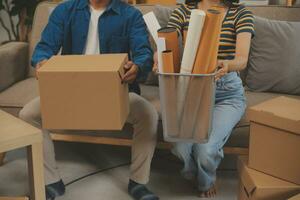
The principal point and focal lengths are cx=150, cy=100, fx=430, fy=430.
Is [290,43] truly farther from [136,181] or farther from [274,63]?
[136,181]

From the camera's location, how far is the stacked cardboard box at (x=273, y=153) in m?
1.45

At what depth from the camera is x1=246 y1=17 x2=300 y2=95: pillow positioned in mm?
2129

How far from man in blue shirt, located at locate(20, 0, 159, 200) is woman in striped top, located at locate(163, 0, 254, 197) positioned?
0.15 meters

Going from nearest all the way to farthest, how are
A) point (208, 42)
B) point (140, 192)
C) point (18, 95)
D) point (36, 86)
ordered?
point (208, 42), point (140, 192), point (18, 95), point (36, 86)

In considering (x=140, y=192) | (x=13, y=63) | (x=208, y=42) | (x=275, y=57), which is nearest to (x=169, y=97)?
(x=208, y=42)

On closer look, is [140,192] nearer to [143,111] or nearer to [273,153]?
[143,111]

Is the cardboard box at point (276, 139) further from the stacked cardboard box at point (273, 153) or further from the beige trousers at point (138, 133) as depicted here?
the beige trousers at point (138, 133)

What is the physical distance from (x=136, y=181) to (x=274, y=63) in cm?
92

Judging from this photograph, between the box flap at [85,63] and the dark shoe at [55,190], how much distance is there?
23.1 inches

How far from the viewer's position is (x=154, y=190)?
1948 mm

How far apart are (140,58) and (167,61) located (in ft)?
1.37

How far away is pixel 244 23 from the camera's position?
1.83 m

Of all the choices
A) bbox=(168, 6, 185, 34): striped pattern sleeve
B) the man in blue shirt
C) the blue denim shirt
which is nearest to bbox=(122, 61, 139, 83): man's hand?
the man in blue shirt

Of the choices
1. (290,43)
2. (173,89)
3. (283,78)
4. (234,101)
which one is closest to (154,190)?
(234,101)
